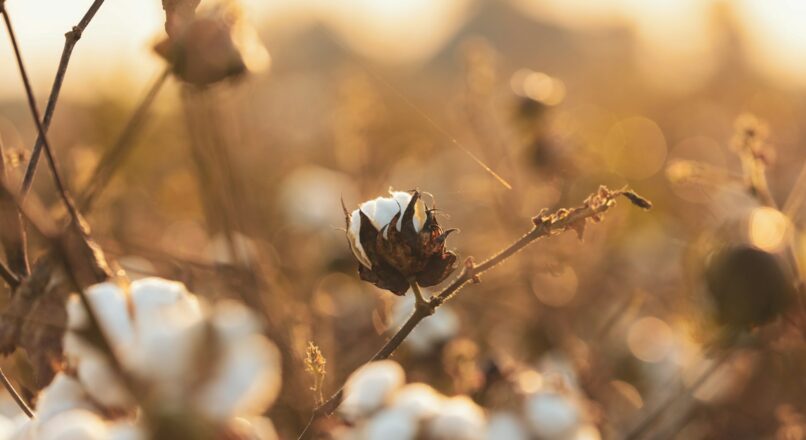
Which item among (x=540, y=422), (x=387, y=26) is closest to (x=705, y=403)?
(x=540, y=422)

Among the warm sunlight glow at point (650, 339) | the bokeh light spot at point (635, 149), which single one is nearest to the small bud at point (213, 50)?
the warm sunlight glow at point (650, 339)

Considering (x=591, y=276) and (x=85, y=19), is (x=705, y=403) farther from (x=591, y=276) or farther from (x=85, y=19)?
(x=85, y=19)

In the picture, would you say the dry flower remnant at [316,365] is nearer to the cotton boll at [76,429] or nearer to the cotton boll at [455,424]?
the cotton boll at [455,424]

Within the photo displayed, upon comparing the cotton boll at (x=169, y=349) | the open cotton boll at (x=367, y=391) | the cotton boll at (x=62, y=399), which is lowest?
the open cotton boll at (x=367, y=391)

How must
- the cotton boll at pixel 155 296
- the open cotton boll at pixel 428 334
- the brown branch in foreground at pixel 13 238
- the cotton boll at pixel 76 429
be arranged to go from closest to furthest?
the cotton boll at pixel 76 429 → the cotton boll at pixel 155 296 → the brown branch in foreground at pixel 13 238 → the open cotton boll at pixel 428 334

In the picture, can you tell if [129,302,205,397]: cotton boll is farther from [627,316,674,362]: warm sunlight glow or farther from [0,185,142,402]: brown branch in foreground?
[627,316,674,362]: warm sunlight glow

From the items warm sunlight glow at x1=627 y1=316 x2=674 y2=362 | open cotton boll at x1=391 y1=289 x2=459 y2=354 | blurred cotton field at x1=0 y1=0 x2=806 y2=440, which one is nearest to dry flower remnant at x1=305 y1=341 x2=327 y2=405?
blurred cotton field at x1=0 y1=0 x2=806 y2=440

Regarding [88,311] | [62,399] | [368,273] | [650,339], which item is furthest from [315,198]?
[88,311]
